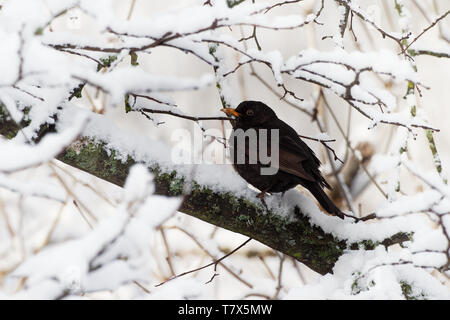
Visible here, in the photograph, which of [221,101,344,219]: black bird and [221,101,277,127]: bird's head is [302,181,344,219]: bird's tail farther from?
[221,101,277,127]: bird's head

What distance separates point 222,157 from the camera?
4121mm

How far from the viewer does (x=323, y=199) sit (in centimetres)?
328

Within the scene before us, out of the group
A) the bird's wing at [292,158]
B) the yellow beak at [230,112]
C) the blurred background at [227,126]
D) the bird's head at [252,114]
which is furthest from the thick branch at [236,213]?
the bird's head at [252,114]

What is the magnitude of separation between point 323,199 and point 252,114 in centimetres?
107

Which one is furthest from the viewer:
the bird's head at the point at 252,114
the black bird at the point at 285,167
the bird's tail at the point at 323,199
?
the bird's head at the point at 252,114

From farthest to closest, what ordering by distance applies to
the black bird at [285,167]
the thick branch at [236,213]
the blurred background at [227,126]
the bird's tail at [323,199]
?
1. the blurred background at [227,126]
2. the black bird at [285,167]
3. the bird's tail at [323,199]
4. the thick branch at [236,213]

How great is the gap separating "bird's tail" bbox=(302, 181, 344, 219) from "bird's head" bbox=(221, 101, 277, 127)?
79 centimetres

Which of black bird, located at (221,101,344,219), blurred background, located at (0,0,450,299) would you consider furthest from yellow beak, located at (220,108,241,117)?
blurred background, located at (0,0,450,299)

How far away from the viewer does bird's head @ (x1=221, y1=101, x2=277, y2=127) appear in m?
3.98

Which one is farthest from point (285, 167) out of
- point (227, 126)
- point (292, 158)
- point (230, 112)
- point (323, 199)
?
point (227, 126)

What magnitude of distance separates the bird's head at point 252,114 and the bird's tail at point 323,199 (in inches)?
31.0

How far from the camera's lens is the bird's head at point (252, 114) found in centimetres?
398

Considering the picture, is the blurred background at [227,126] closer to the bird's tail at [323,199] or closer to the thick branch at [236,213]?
the bird's tail at [323,199]
